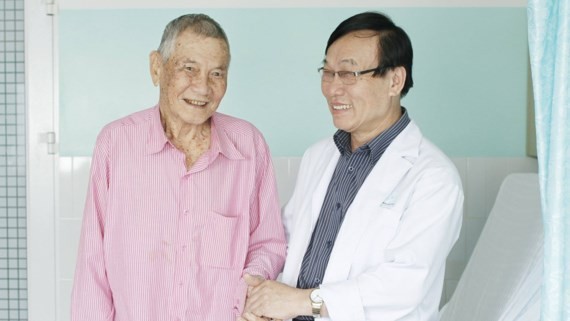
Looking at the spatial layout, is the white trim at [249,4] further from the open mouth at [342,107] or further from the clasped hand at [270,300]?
the clasped hand at [270,300]

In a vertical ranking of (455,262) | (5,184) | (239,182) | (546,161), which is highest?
(546,161)

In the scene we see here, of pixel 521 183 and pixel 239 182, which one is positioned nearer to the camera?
pixel 239 182

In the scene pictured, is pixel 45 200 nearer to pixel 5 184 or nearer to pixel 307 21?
pixel 5 184

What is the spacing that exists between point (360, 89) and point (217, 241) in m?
0.51

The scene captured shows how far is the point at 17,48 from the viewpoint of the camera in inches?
136

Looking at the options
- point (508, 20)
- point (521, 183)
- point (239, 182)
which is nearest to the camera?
point (239, 182)

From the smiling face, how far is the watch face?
417 millimetres

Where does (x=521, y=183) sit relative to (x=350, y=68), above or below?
below

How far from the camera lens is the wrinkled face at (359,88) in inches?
82.8

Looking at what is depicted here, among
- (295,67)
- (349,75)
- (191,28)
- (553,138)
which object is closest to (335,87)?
(349,75)

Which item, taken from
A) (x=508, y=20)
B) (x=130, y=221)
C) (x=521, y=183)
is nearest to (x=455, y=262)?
(x=521, y=183)

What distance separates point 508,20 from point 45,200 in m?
2.01

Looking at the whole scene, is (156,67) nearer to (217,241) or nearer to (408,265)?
(217,241)

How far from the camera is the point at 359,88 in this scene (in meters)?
2.11
